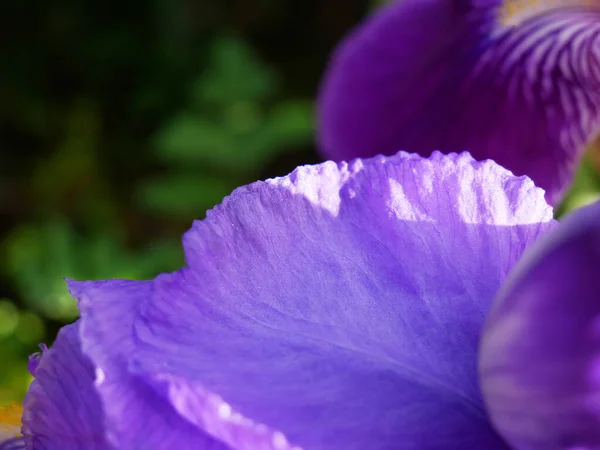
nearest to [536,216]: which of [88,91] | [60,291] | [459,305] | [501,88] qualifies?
[459,305]

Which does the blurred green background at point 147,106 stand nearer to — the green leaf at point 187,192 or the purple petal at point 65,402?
the green leaf at point 187,192

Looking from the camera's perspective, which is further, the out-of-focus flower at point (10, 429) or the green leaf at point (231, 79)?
the green leaf at point (231, 79)

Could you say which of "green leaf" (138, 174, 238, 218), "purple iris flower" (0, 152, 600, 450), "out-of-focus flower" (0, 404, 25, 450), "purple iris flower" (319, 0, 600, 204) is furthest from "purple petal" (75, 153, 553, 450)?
"green leaf" (138, 174, 238, 218)

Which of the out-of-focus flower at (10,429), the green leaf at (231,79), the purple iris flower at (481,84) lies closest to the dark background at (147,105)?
the green leaf at (231,79)

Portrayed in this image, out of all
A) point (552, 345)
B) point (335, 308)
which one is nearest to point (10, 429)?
point (335, 308)

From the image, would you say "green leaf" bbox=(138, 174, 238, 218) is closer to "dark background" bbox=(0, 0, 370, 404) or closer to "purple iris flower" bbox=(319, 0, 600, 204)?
"dark background" bbox=(0, 0, 370, 404)

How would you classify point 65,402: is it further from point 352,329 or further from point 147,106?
point 147,106
